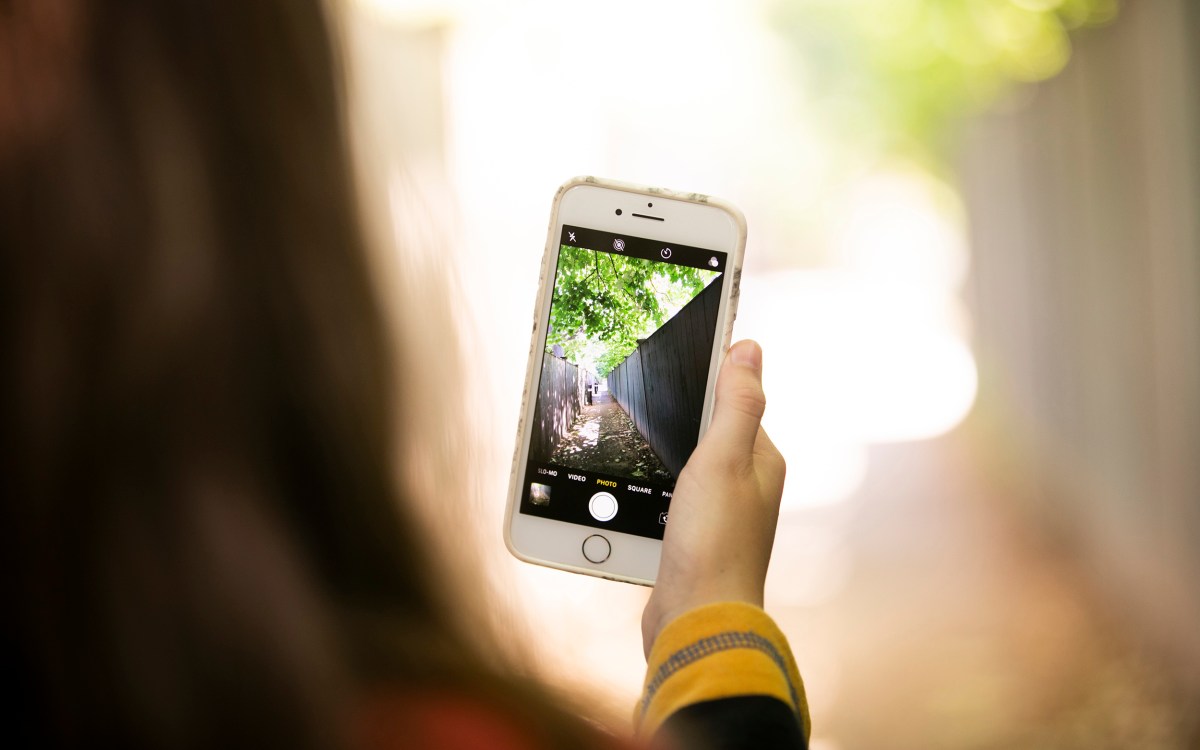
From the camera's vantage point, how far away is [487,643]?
0.37 metres

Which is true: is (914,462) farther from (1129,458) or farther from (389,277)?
(389,277)

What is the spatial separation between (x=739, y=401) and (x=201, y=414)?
451 mm

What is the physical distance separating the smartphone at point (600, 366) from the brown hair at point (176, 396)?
1.45ft

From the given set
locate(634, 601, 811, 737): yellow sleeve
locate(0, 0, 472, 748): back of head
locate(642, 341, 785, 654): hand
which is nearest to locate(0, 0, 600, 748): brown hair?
locate(0, 0, 472, 748): back of head

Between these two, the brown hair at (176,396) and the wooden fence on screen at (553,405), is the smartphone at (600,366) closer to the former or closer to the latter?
the wooden fence on screen at (553,405)

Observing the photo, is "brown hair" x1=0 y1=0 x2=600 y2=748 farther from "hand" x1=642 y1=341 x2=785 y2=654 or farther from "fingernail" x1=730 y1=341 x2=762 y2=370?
"fingernail" x1=730 y1=341 x2=762 y2=370

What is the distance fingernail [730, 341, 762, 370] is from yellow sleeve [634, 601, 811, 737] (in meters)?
0.23

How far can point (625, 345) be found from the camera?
0.82 meters

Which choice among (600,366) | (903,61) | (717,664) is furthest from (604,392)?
(903,61)

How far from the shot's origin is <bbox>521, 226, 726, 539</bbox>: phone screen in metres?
0.77

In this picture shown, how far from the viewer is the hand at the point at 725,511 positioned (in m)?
0.58

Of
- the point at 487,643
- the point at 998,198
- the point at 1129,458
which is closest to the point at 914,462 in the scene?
the point at 1129,458

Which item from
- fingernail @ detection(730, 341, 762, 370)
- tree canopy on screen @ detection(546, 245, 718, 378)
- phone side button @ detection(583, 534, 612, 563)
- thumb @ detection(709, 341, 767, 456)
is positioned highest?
tree canopy on screen @ detection(546, 245, 718, 378)

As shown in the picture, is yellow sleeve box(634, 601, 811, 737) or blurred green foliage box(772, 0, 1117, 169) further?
blurred green foliage box(772, 0, 1117, 169)
